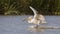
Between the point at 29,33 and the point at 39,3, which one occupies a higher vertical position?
the point at 29,33

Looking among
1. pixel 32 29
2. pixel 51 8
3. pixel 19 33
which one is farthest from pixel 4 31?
pixel 51 8

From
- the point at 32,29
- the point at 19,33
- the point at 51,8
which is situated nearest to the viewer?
the point at 19,33

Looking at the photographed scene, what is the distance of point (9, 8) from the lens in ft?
15.0

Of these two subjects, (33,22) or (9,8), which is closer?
(33,22)

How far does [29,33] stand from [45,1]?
3315 mm

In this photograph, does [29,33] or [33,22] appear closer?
[29,33]

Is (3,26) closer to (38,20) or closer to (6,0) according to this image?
(38,20)

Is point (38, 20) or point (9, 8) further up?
point (38, 20)

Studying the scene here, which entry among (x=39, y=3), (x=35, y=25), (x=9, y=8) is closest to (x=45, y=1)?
(x=39, y=3)

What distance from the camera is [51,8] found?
4.49 meters

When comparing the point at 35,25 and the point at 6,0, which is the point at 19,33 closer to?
the point at 35,25

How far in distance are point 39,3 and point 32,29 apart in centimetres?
308

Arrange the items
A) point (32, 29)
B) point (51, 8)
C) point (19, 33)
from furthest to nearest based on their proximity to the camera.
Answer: point (51, 8), point (32, 29), point (19, 33)

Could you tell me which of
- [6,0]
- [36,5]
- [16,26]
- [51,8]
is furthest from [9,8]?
[16,26]
